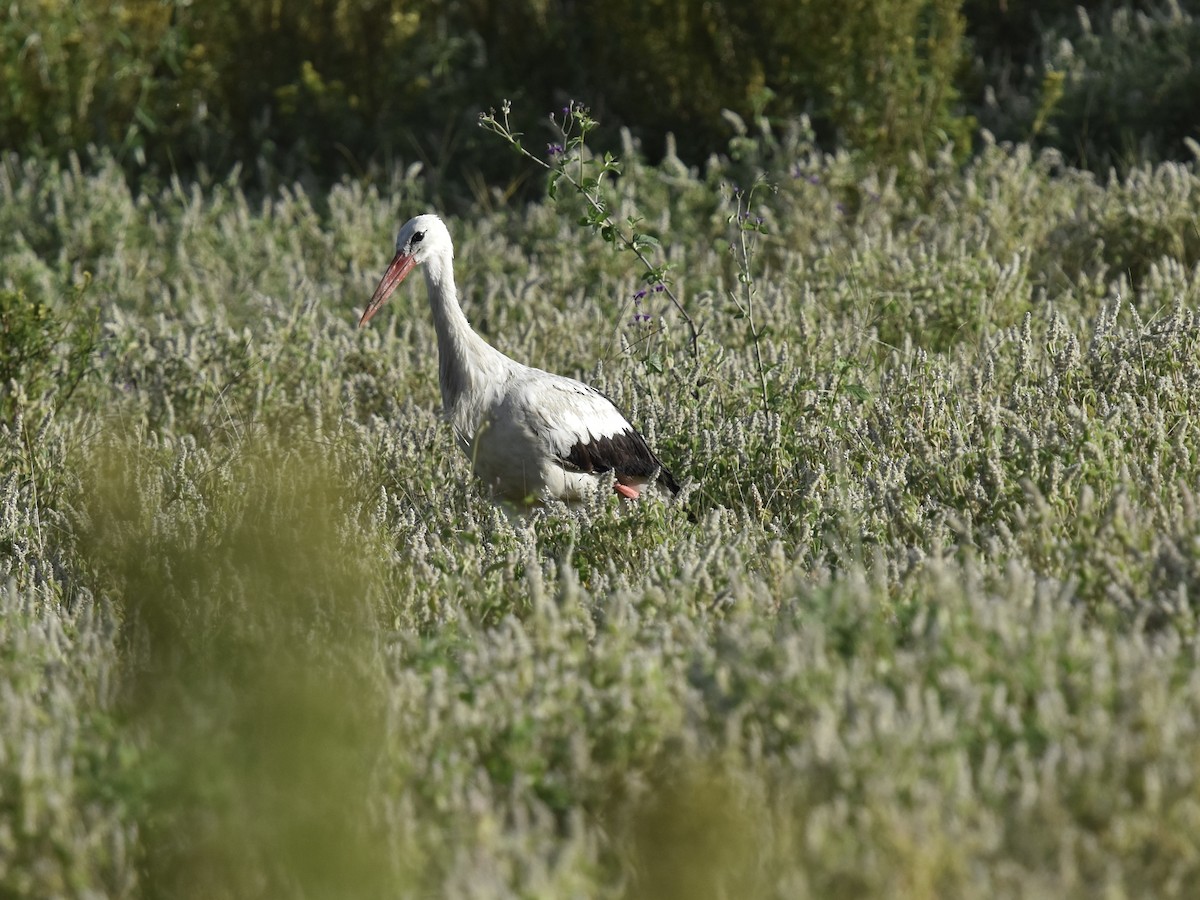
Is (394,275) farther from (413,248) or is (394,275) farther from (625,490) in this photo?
(625,490)

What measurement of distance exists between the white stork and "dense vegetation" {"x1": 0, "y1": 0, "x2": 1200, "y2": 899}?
4.8 inches

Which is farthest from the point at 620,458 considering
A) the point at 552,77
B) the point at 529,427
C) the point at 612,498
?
the point at 552,77

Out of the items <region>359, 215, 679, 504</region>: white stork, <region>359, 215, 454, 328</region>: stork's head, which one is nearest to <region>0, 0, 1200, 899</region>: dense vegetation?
<region>359, 215, 679, 504</region>: white stork

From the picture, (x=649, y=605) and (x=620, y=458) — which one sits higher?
(x=649, y=605)

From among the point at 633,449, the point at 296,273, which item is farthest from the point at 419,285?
the point at 633,449

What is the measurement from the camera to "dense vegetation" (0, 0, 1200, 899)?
2230mm

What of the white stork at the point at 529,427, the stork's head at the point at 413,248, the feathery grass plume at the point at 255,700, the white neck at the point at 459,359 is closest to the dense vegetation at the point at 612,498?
the feathery grass plume at the point at 255,700

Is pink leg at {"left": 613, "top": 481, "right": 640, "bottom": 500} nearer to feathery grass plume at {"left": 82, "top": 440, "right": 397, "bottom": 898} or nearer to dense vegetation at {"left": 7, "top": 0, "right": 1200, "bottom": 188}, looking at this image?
feathery grass plume at {"left": 82, "top": 440, "right": 397, "bottom": 898}

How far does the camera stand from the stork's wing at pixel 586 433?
15.1ft

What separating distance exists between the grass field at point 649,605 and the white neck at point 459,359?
0.16 meters

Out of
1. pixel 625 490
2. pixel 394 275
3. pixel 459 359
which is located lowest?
pixel 625 490

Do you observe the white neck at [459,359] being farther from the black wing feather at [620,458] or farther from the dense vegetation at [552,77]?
the dense vegetation at [552,77]

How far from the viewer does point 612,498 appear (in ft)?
12.8

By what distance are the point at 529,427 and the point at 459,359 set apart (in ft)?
1.15
